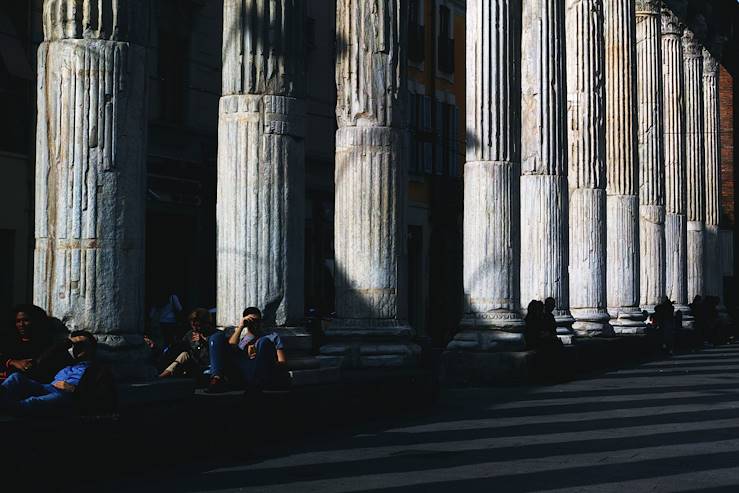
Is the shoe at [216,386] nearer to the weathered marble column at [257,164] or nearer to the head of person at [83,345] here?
the weathered marble column at [257,164]

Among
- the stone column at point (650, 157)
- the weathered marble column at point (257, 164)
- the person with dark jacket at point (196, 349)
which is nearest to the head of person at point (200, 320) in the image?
the person with dark jacket at point (196, 349)

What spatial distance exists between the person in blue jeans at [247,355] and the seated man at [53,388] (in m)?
2.29

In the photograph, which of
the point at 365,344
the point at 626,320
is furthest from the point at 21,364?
the point at 626,320

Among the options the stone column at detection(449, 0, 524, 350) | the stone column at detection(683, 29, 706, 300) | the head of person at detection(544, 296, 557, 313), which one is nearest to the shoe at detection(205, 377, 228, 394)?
the stone column at detection(449, 0, 524, 350)

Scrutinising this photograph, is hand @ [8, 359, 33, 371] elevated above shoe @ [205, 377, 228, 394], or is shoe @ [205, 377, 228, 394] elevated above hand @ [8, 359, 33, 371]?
hand @ [8, 359, 33, 371]

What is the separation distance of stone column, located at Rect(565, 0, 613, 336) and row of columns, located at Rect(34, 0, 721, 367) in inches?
1.3

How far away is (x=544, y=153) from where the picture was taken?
23.0m

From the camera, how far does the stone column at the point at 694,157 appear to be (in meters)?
37.6

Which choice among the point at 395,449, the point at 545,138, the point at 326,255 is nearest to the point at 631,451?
the point at 395,449

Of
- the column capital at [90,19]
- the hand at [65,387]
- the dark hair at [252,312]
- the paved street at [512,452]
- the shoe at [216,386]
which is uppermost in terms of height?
the column capital at [90,19]

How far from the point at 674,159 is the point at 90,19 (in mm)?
25983

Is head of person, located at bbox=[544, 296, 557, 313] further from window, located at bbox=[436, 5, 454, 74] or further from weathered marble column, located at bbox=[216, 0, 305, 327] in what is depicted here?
window, located at bbox=[436, 5, 454, 74]

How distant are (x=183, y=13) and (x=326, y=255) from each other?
6942 mm

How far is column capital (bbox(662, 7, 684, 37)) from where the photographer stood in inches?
1361
